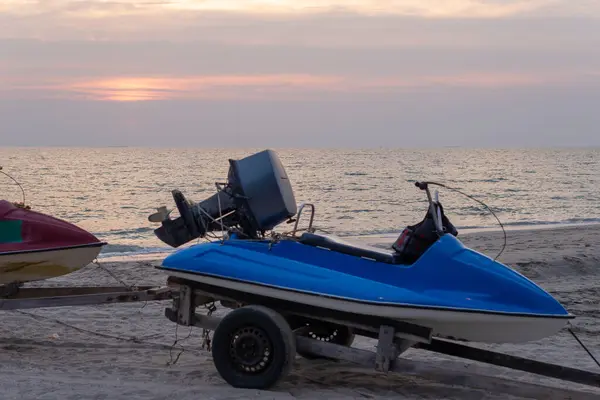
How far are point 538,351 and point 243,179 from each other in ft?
11.9

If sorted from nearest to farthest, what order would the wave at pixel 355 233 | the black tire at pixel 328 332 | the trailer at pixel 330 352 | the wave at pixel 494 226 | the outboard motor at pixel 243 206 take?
the trailer at pixel 330 352 < the outboard motor at pixel 243 206 < the black tire at pixel 328 332 < the wave at pixel 355 233 < the wave at pixel 494 226

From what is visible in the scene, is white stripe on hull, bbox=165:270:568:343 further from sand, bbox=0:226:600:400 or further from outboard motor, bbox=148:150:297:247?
outboard motor, bbox=148:150:297:247

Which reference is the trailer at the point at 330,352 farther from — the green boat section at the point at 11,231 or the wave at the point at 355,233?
the wave at the point at 355,233

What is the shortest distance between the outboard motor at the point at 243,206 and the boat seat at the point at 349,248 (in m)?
A: 0.46

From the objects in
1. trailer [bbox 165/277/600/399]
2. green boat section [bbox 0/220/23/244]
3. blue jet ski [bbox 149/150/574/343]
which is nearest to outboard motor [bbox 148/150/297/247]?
blue jet ski [bbox 149/150/574/343]

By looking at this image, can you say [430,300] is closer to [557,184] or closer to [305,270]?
[305,270]

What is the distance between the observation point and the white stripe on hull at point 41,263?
7.28 meters

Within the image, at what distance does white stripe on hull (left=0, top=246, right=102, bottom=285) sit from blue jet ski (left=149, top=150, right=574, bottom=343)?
133 cm

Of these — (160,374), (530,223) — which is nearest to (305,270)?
(160,374)

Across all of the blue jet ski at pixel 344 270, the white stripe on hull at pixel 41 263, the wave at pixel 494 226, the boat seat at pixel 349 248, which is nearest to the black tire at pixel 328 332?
the blue jet ski at pixel 344 270

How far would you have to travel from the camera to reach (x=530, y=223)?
2989 centimetres

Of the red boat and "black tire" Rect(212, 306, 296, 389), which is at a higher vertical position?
Result: the red boat

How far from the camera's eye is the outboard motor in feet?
20.9

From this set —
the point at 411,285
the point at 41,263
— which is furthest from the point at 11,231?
the point at 411,285
